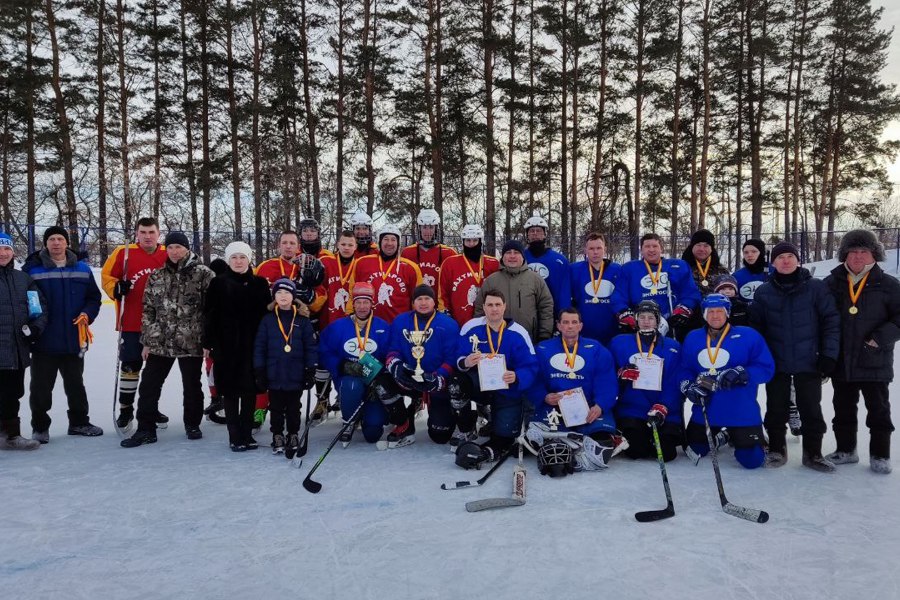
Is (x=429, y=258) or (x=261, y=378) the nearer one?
(x=261, y=378)

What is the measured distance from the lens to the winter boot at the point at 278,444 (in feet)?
14.4

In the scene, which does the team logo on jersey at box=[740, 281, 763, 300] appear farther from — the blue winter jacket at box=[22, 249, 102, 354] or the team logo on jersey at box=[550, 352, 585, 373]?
the blue winter jacket at box=[22, 249, 102, 354]

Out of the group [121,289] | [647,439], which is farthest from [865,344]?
[121,289]

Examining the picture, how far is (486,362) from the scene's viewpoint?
4320 mm

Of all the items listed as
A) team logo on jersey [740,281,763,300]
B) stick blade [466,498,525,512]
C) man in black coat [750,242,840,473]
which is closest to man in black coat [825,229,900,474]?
man in black coat [750,242,840,473]

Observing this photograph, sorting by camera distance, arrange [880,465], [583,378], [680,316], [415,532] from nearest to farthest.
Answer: [415,532] → [880,465] → [583,378] → [680,316]

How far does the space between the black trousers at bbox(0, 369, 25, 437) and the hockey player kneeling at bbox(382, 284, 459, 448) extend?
2.80m

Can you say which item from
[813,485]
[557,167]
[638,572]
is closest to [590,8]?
[557,167]

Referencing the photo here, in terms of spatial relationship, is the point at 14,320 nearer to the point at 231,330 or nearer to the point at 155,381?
the point at 155,381

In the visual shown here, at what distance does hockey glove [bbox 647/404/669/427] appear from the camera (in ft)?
13.6

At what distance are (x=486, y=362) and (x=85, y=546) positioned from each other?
264 centimetres

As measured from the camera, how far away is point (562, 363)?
438 centimetres

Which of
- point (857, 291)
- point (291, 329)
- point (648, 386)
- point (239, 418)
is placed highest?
point (857, 291)

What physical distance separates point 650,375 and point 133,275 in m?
4.22
